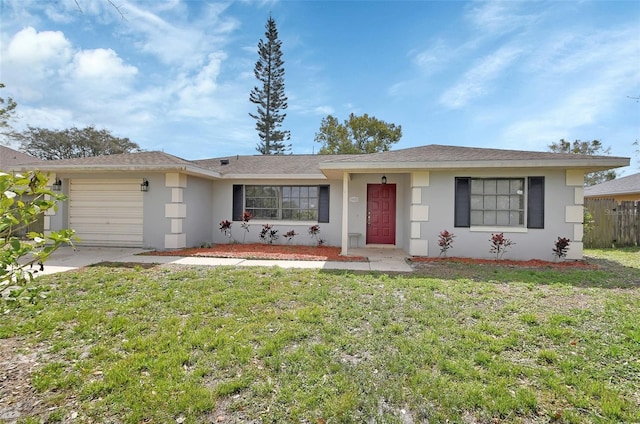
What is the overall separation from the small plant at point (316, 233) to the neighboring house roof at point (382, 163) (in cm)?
171

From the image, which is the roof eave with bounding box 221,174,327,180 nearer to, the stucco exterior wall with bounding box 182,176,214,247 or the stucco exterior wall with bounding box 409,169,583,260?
the stucco exterior wall with bounding box 182,176,214,247

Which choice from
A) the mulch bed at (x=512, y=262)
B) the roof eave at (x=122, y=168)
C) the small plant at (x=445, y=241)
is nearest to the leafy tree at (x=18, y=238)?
the roof eave at (x=122, y=168)

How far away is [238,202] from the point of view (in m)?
10.8

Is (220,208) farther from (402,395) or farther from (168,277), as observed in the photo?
(402,395)

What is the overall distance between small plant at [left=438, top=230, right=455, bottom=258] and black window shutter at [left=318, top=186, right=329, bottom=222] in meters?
3.86

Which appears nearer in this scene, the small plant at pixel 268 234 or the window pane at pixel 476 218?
the window pane at pixel 476 218

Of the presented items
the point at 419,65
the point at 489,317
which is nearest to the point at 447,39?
the point at 419,65

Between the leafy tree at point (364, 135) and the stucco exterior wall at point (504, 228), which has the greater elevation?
the leafy tree at point (364, 135)

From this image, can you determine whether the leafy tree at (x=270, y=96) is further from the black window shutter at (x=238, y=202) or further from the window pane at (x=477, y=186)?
the window pane at (x=477, y=186)

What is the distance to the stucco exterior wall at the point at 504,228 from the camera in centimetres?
779

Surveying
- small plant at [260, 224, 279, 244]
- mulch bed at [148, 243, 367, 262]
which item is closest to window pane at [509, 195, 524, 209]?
mulch bed at [148, 243, 367, 262]

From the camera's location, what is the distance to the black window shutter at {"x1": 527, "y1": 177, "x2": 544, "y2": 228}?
788cm

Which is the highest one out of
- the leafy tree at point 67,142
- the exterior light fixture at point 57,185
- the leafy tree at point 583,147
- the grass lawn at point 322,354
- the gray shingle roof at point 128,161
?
the leafy tree at point 583,147

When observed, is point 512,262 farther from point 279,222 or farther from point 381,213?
point 279,222
